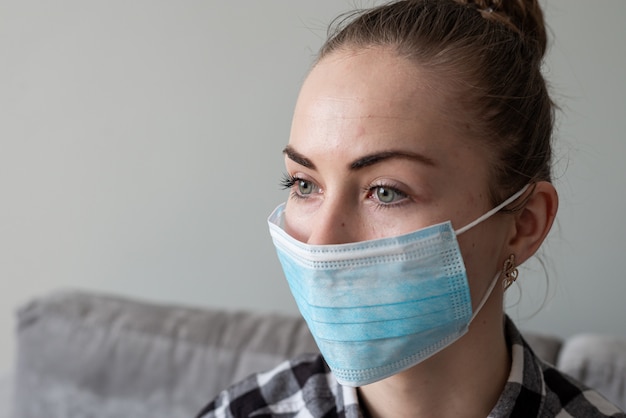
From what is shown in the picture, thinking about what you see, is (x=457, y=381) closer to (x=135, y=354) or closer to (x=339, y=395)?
(x=339, y=395)

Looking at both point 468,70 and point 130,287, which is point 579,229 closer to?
point 468,70

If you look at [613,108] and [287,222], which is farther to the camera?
[613,108]

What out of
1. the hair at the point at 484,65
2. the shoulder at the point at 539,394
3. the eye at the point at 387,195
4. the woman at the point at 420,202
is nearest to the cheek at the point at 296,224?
the woman at the point at 420,202

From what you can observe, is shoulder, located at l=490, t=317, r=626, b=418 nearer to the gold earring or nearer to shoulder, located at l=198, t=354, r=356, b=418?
the gold earring

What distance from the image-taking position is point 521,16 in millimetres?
1357

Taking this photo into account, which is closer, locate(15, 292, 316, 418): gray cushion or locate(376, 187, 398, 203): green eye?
locate(376, 187, 398, 203): green eye

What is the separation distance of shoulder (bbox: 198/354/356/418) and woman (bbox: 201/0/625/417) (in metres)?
0.11

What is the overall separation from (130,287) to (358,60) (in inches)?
57.9

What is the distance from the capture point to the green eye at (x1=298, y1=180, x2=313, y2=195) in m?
1.18

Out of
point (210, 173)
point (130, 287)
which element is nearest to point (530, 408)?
point (210, 173)

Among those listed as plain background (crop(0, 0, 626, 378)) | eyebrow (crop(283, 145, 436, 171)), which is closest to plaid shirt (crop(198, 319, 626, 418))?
eyebrow (crop(283, 145, 436, 171))

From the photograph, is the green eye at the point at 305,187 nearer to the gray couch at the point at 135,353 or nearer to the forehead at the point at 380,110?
the forehead at the point at 380,110

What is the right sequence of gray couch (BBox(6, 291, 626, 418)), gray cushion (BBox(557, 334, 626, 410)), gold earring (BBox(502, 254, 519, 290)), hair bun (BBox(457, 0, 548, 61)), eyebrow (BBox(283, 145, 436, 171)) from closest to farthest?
1. eyebrow (BBox(283, 145, 436, 171))
2. gold earring (BBox(502, 254, 519, 290))
3. hair bun (BBox(457, 0, 548, 61))
4. gray cushion (BBox(557, 334, 626, 410))
5. gray couch (BBox(6, 291, 626, 418))

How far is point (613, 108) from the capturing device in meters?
1.87
